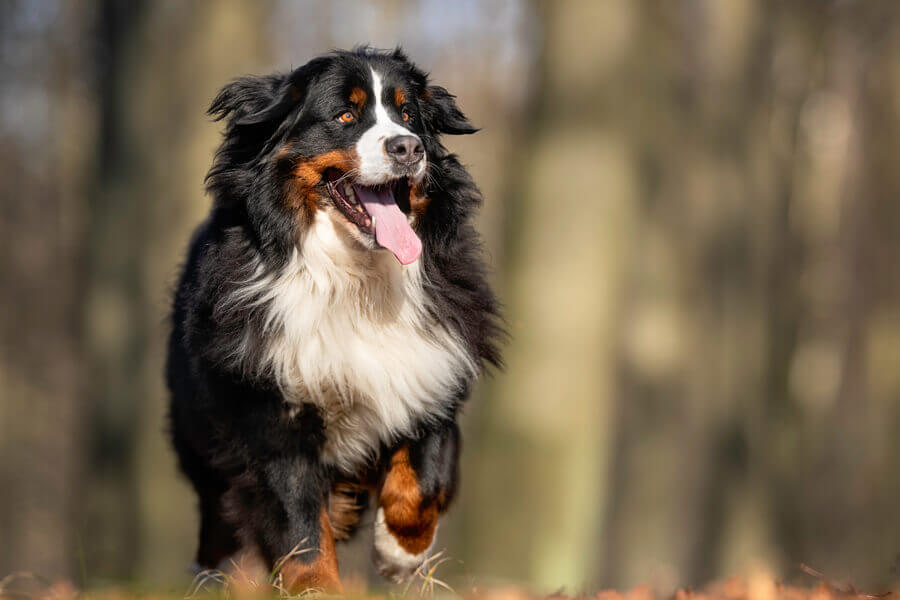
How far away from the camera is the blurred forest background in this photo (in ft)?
23.3

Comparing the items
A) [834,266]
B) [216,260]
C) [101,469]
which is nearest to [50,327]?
[101,469]

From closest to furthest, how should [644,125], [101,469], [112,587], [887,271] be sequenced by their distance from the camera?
1. [112,587]
2. [644,125]
3. [101,469]
4. [887,271]

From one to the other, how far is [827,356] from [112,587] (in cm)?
1858

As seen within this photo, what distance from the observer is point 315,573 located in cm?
407

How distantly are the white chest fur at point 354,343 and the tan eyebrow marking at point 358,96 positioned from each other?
0.51m

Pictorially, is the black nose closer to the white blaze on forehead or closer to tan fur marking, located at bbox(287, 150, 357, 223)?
the white blaze on forehead

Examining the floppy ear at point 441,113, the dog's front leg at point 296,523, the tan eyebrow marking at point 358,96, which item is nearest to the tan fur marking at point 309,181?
the tan eyebrow marking at point 358,96

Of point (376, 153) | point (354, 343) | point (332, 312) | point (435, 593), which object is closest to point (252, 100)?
point (376, 153)

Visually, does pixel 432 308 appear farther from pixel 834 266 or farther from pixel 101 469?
pixel 834 266

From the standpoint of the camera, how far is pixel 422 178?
4.37 metres

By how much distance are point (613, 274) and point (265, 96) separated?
11.1ft

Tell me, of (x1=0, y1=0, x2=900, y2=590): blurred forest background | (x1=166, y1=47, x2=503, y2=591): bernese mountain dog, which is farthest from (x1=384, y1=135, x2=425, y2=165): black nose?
(x1=0, y1=0, x2=900, y2=590): blurred forest background

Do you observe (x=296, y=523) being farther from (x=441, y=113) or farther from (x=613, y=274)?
(x=613, y=274)

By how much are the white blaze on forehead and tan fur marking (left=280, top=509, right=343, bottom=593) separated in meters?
1.48
